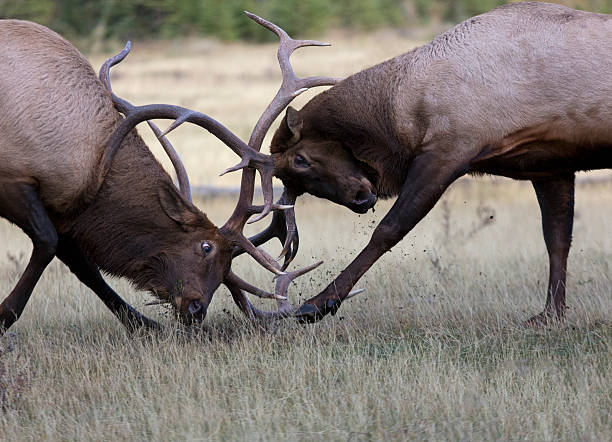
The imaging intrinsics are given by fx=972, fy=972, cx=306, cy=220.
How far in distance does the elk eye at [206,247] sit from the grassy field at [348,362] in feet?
1.77

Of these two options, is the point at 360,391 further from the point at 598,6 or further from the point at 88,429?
the point at 598,6

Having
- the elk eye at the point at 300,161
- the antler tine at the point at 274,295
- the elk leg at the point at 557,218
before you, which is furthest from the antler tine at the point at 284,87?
the elk leg at the point at 557,218

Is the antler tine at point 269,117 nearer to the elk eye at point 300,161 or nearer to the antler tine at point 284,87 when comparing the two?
the antler tine at point 284,87

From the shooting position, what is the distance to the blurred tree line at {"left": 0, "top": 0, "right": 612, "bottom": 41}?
1537 inches

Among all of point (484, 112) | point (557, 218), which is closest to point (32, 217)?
point (484, 112)

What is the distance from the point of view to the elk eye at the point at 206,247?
6.41 metres

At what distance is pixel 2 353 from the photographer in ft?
17.8

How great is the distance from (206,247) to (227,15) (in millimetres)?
35544

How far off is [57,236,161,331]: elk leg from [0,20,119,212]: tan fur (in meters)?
0.63

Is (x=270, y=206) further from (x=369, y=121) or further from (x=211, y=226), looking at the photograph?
(x=369, y=121)

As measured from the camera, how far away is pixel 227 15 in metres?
40.8

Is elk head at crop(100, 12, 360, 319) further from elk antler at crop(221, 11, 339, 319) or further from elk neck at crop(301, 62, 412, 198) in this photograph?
elk neck at crop(301, 62, 412, 198)

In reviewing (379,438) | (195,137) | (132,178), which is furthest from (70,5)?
(379,438)

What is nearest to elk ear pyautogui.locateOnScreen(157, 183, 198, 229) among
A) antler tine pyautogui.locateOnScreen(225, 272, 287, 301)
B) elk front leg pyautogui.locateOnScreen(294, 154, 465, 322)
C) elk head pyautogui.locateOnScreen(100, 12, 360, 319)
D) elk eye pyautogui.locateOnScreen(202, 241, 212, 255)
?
elk head pyautogui.locateOnScreen(100, 12, 360, 319)
